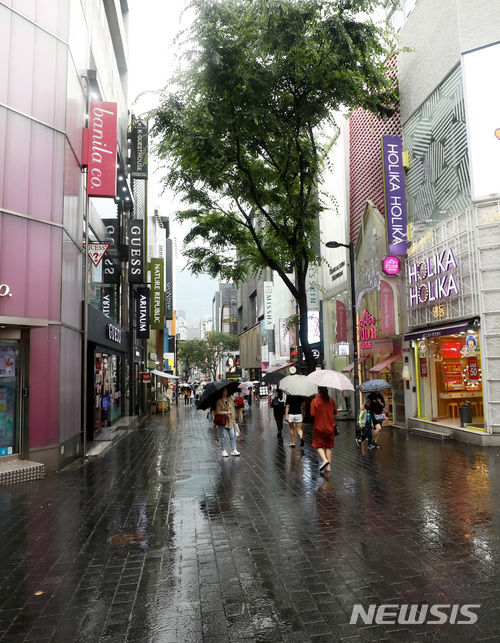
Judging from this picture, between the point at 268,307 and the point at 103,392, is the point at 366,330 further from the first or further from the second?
the point at 268,307

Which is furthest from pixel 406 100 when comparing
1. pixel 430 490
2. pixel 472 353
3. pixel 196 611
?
pixel 196 611

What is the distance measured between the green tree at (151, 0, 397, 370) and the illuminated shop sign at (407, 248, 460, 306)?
4.32 metres

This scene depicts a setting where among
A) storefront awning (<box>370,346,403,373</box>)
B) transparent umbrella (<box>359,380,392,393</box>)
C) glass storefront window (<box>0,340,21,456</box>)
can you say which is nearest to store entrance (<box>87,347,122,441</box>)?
glass storefront window (<box>0,340,21,456</box>)

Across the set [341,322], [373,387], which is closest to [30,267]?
[373,387]

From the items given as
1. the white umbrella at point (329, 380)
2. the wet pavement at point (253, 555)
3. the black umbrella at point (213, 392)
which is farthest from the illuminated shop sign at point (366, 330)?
the wet pavement at point (253, 555)

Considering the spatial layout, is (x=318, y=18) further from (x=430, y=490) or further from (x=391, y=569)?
(x=391, y=569)

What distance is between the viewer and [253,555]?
5504 mm

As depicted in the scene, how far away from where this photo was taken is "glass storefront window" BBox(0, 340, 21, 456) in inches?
415

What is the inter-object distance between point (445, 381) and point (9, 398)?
551 inches

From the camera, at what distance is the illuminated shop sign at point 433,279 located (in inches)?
595

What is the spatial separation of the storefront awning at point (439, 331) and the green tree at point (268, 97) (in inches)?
157

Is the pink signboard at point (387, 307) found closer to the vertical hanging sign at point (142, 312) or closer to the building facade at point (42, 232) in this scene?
the building facade at point (42, 232)

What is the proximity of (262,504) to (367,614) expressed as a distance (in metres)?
3.81

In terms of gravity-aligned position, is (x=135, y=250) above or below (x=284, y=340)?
above
